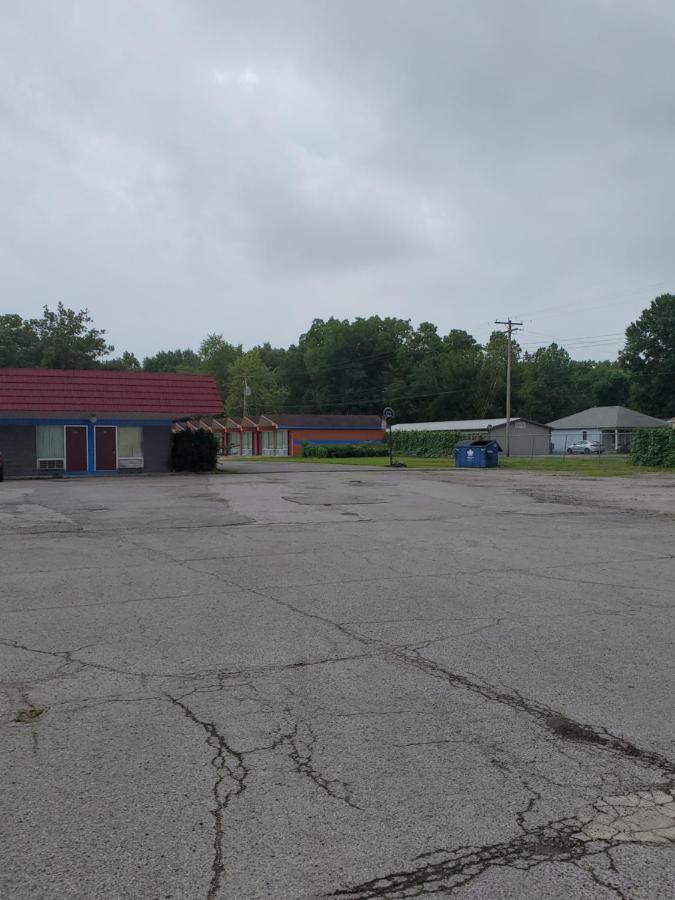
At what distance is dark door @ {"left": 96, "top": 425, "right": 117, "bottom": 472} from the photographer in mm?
35125

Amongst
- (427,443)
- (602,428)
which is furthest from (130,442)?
(602,428)

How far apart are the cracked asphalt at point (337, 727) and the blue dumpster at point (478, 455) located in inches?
1293

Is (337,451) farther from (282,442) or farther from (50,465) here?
(50,465)

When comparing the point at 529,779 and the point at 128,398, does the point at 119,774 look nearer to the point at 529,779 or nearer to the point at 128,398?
the point at 529,779

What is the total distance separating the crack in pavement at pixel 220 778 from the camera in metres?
3.16

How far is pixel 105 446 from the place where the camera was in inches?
1385

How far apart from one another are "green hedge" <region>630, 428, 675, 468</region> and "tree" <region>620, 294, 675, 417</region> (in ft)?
206

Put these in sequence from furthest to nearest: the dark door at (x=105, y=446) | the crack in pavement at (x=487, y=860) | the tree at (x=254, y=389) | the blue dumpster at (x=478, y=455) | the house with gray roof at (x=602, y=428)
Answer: the tree at (x=254, y=389) → the house with gray roof at (x=602, y=428) → the blue dumpster at (x=478, y=455) → the dark door at (x=105, y=446) → the crack in pavement at (x=487, y=860)

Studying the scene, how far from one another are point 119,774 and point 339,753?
119 centimetres

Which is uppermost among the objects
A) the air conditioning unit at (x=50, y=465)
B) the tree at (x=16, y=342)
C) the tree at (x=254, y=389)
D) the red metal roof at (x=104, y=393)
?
the tree at (x=16, y=342)

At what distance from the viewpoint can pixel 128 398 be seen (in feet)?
112

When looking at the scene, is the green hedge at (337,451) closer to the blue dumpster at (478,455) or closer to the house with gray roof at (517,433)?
the house with gray roof at (517,433)

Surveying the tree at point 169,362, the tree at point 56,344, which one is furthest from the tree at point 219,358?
the tree at point 56,344

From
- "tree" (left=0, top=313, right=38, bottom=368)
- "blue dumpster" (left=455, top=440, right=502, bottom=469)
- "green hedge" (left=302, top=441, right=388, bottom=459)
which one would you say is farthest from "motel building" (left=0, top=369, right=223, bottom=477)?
"tree" (left=0, top=313, right=38, bottom=368)
